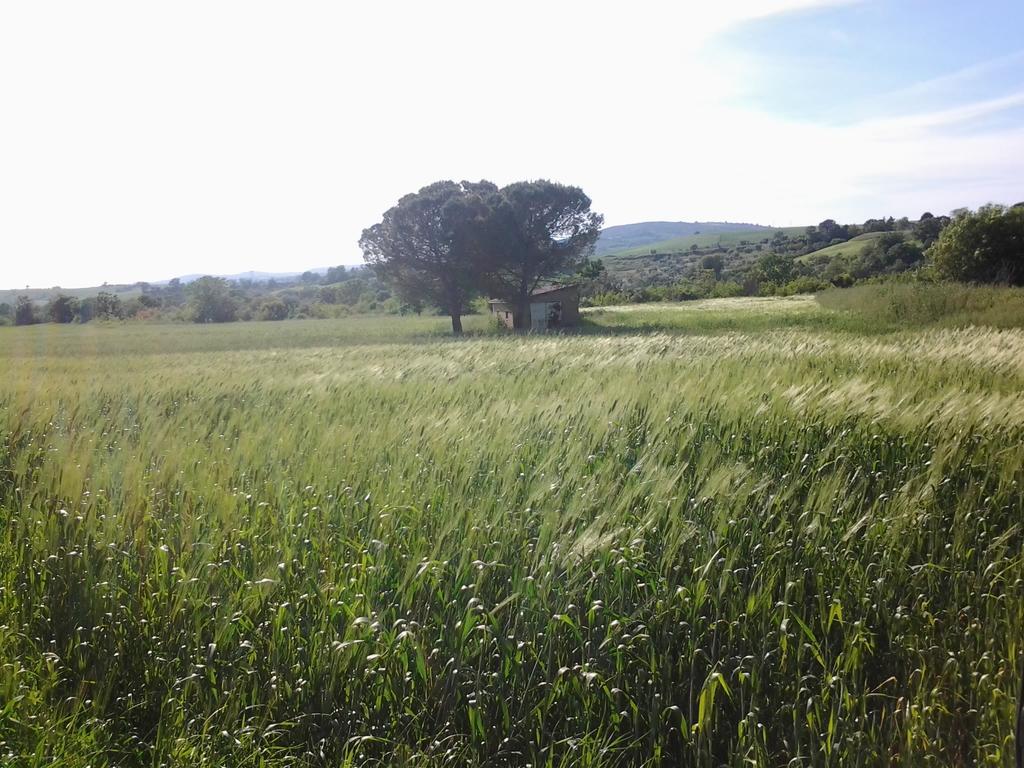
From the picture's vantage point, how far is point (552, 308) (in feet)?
134

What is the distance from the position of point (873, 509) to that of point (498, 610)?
7.24 ft

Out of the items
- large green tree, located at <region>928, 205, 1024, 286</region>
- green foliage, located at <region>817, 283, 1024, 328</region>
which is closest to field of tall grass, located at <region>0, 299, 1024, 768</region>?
green foliage, located at <region>817, 283, 1024, 328</region>

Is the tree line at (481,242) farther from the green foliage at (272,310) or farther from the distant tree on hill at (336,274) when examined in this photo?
the distant tree on hill at (336,274)

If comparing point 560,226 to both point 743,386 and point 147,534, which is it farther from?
point 147,534

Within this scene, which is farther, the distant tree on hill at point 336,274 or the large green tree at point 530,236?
the distant tree on hill at point 336,274

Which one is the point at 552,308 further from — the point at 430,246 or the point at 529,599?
the point at 529,599

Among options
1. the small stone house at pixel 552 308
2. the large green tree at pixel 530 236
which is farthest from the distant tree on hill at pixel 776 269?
the large green tree at pixel 530 236

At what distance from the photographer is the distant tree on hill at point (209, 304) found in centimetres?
7212

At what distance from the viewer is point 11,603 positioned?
3.21 m

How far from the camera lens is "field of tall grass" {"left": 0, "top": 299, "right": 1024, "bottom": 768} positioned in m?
2.34

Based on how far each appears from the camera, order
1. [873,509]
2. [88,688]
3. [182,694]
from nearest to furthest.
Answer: [182,694] → [88,688] → [873,509]

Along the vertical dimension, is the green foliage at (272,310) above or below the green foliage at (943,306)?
above

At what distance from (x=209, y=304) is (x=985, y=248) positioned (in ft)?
235

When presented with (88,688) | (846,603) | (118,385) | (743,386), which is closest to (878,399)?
(743,386)
